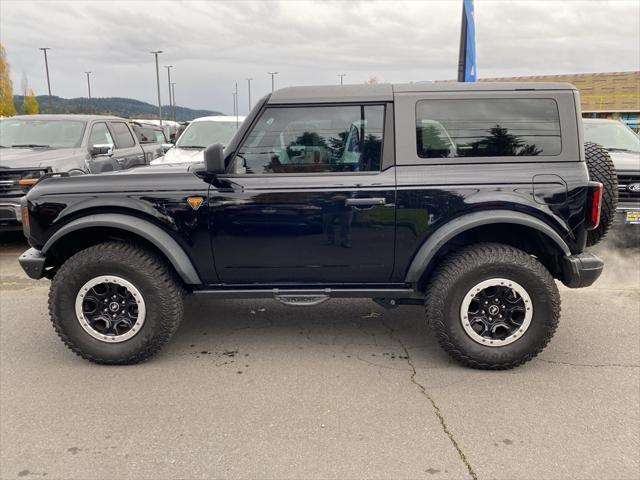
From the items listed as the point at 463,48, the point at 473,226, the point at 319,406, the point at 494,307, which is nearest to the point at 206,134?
the point at 463,48

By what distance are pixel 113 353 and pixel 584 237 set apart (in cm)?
341

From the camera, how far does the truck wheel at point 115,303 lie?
3627 millimetres


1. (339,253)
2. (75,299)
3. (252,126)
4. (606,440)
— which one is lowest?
(606,440)

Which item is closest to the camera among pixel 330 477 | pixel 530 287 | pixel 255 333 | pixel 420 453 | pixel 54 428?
pixel 330 477

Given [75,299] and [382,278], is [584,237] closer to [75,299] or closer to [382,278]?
[382,278]

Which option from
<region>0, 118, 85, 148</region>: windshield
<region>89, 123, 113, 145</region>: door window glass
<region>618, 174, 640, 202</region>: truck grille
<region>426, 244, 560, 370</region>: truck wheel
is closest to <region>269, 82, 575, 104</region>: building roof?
<region>426, 244, 560, 370</region>: truck wheel

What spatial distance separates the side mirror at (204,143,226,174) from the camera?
3.44 meters

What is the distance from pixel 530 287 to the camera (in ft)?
11.5

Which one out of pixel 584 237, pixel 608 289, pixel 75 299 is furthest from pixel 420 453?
pixel 608 289

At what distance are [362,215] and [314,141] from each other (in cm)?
62

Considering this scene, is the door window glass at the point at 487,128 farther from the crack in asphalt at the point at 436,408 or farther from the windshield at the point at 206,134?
the windshield at the point at 206,134

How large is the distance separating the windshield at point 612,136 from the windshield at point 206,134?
588cm

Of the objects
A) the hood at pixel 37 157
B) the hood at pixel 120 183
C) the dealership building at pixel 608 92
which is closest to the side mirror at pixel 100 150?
the hood at pixel 37 157

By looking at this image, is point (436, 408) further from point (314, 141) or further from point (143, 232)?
point (143, 232)
